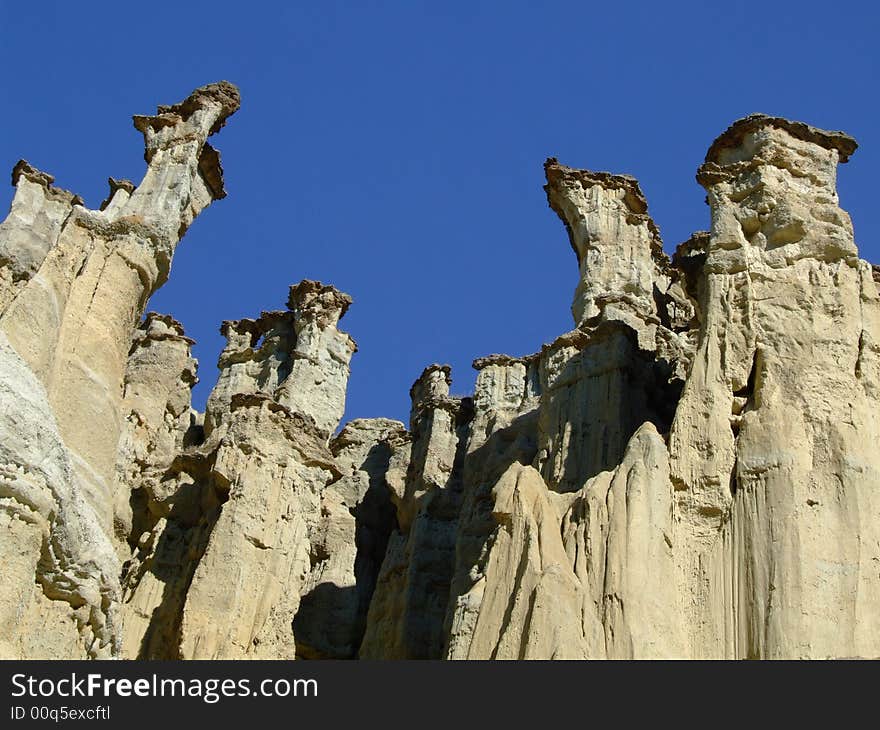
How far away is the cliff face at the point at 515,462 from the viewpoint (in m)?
18.5

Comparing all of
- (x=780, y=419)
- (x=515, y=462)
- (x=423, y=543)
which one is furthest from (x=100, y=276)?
(x=423, y=543)

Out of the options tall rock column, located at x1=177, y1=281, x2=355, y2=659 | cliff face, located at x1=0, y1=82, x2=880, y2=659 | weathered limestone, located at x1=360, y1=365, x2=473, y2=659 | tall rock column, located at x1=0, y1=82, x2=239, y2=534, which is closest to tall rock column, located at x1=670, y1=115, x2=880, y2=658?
cliff face, located at x1=0, y1=82, x2=880, y2=659

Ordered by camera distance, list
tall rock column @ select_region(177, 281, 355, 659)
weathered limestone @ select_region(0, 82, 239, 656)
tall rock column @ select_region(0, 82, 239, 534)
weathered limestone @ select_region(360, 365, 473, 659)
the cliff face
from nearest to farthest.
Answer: weathered limestone @ select_region(0, 82, 239, 656)
tall rock column @ select_region(0, 82, 239, 534)
the cliff face
tall rock column @ select_region(177, 281, 355, 659)
weathered limestone @ select_region(360, 365, 473, 659)

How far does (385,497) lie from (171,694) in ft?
84.0

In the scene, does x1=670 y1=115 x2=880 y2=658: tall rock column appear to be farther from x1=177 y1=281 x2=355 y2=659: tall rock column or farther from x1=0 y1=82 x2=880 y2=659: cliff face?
x1=177 y1=281 x2=355 y2=659: tall rock column

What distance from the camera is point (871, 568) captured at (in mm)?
19969

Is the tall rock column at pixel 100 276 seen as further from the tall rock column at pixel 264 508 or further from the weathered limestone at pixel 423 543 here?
the weathered limestone at pixel 423 543

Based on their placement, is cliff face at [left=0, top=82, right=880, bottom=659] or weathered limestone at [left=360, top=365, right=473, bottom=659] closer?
cliff face at [left=0, top=82, right=880, bottom=659]

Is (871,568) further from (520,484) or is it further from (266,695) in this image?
(266,695)

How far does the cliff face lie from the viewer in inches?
729

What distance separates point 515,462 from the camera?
2378 centimetres

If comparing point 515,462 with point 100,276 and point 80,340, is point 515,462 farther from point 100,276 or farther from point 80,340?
point 80,340

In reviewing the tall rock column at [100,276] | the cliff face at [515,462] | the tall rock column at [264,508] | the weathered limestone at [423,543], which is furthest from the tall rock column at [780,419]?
the weathered limestone at [423,543]

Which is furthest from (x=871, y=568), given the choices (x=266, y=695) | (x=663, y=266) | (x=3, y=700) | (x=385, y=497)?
(x=385, y=497)
